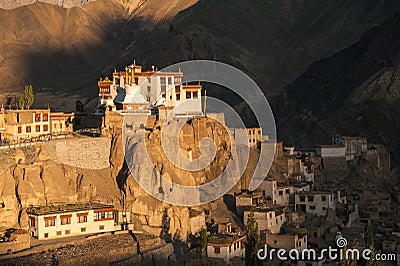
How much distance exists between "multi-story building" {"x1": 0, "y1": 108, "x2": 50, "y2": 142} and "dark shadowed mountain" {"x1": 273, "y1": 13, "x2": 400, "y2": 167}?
90.0ft

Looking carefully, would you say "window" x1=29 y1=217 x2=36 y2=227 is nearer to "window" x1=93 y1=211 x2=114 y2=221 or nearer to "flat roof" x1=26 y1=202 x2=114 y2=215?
"flat roof" x1=26 y1=202 x2=114 y2=215

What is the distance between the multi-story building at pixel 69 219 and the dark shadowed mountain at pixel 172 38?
55.6 metres

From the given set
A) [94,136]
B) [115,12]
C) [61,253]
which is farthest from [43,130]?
[115,12]

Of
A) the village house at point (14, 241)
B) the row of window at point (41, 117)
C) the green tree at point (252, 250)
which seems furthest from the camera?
the row of window at point (41, 117)

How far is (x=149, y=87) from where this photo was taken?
51.3 m

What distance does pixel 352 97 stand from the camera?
256 ft

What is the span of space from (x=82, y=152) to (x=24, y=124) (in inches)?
232

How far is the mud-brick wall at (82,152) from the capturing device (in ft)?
137

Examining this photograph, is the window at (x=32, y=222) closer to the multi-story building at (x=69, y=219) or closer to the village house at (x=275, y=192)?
the multi-story building at (x=69, y=219)

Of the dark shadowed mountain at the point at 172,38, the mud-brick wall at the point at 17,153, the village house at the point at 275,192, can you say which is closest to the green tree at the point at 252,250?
the mud-brick wall at the point at 17,153

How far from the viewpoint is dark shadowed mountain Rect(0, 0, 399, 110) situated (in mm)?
113812

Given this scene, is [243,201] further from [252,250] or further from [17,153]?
[17,153]

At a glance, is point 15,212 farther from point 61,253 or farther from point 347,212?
point 347,212

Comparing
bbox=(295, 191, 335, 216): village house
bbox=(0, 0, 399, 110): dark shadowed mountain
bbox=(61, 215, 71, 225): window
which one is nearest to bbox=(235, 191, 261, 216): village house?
bbox=(295, 191, 335, 216): village house
